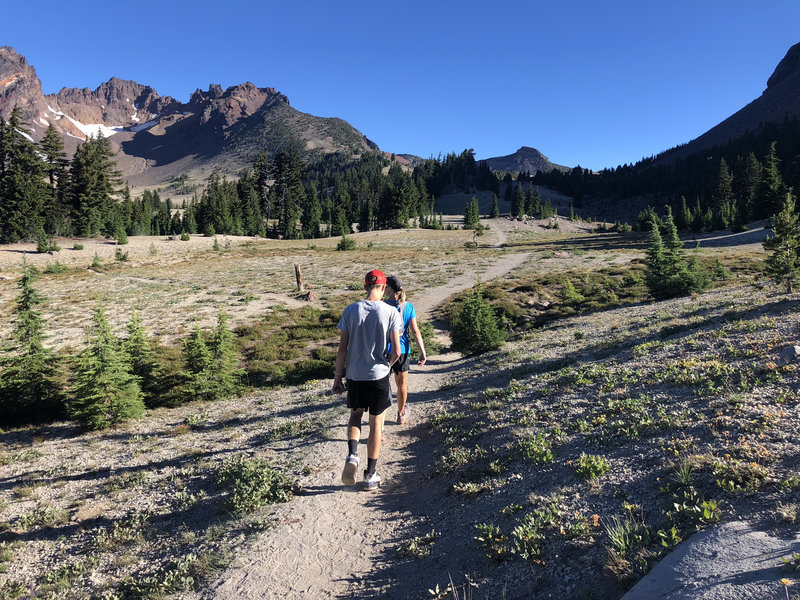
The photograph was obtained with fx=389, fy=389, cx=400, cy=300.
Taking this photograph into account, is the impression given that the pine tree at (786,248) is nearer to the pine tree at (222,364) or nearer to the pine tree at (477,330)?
the pine tree at (477,330)

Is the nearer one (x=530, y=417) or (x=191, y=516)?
(x=191, y=516)

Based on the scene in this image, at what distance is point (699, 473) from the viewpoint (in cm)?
454

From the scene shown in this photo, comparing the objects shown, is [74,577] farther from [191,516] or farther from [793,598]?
[793,598]

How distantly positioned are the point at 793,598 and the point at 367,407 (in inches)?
185

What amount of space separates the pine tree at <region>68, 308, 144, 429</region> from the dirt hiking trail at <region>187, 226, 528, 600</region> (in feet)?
26.0

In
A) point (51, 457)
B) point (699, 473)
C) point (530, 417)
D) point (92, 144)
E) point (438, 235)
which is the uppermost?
point (92, 144)

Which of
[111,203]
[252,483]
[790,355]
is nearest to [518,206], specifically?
[111,203]

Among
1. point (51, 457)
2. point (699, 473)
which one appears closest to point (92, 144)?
point (51, 457)

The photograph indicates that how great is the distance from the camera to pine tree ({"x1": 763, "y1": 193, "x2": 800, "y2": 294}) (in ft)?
51.6

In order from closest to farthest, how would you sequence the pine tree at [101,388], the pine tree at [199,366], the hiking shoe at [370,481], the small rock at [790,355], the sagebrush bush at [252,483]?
the sagebrush bush at [252,483]
the hiking shoe at [370,481]
the small rock at [790,355]
the pine tree at [101,388]
the pine tree at [199,366]

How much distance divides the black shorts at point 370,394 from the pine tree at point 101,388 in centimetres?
1005

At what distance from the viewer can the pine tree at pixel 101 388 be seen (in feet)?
38.8

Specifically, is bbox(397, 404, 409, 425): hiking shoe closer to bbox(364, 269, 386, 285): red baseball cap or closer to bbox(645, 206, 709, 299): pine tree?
bbox(364, 269, 386, 285): red baseball cap

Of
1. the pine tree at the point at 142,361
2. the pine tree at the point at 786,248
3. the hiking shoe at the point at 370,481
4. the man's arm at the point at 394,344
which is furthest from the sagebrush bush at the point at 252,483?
the pine tree at the point at 786,248
